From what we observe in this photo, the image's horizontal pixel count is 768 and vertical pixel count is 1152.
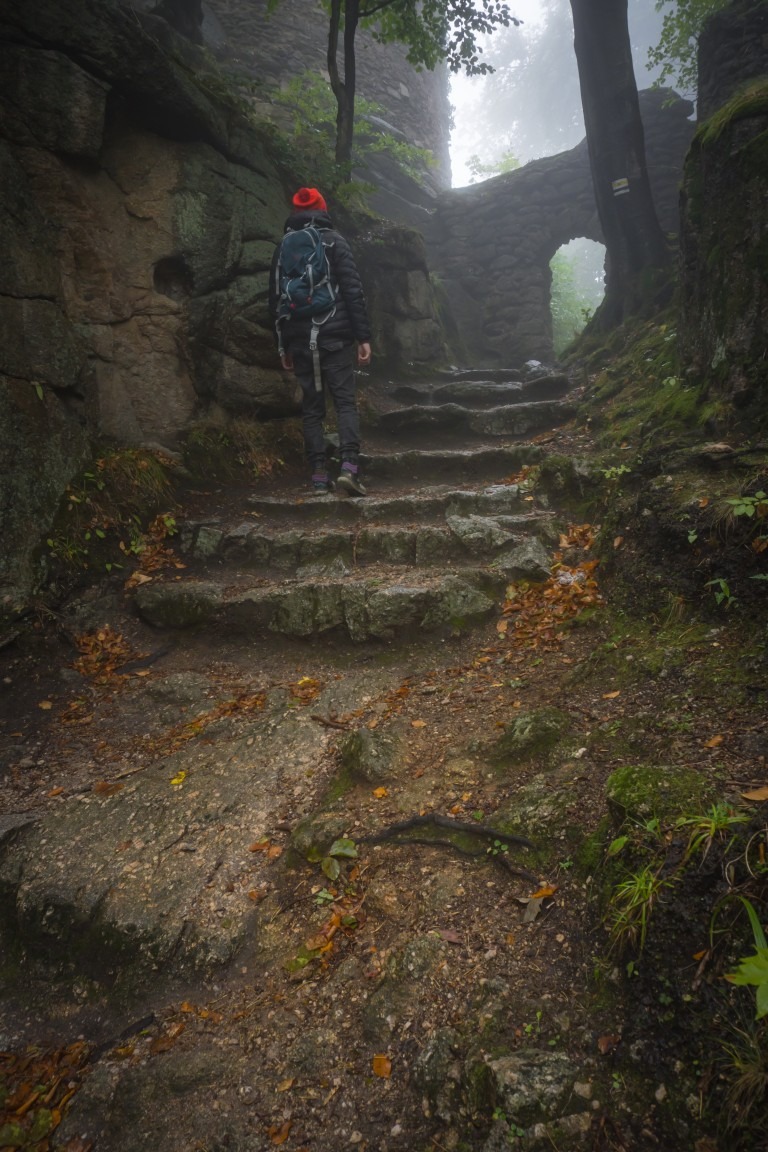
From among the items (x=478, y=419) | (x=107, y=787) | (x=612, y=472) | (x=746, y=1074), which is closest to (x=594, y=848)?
(x=746, y=1074)

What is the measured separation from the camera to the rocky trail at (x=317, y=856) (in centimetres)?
177

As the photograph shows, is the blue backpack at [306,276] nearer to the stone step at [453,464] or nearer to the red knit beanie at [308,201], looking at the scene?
the red knit beanie at [308,201]

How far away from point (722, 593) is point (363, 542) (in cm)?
322

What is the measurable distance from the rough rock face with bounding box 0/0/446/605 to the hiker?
886 mm

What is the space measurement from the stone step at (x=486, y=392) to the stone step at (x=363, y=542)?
409 cm

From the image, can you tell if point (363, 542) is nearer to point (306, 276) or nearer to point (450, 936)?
point (306, 276)

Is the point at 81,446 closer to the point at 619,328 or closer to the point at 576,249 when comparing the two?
the point at 619,328

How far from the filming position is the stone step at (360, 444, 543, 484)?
21.8 feet

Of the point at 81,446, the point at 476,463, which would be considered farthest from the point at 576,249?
the point at 81,446

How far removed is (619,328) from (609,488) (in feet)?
17.2

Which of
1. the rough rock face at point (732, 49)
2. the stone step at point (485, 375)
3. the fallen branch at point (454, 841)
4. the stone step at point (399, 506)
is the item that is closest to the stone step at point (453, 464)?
the stone step at point (399, 506)

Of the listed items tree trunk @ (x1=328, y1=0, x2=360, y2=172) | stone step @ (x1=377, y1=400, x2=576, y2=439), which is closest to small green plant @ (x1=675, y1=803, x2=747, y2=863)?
stone step @ (x1=377, y1=400, x2=576, y2=439)

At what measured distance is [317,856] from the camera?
2617mm

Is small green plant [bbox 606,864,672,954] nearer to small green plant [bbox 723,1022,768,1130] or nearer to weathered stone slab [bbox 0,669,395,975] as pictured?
small green plant [bbox 723,1022,768,1130]
